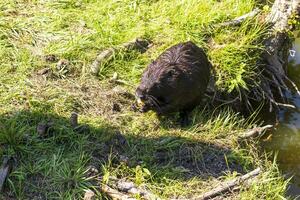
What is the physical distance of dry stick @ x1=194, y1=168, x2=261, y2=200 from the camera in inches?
161

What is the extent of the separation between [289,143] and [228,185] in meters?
1.75

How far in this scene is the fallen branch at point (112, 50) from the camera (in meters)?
5.39

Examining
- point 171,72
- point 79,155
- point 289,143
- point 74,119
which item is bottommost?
point 289,143

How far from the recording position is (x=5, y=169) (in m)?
4.03

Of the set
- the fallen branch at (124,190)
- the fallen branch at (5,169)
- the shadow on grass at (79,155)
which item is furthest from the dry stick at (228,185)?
the fallen branch at (5,169)

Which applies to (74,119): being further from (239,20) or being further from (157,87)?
(239,20)

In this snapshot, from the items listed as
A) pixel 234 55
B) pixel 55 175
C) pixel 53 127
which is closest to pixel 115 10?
pixel 234 55

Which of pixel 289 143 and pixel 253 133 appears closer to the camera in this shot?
pixel 253 133

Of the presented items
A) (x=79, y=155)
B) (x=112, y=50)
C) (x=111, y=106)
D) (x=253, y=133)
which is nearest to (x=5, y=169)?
(x=79, y=155)

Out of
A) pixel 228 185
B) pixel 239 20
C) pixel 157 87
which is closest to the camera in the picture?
pixel 228 185

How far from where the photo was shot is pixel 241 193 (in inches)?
163

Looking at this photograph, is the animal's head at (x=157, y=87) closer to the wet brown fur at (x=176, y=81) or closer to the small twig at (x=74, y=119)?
the wet brown fur at (x=176, y=81)

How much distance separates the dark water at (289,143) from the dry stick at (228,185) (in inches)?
32.5

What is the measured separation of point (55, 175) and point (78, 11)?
2739 mm
